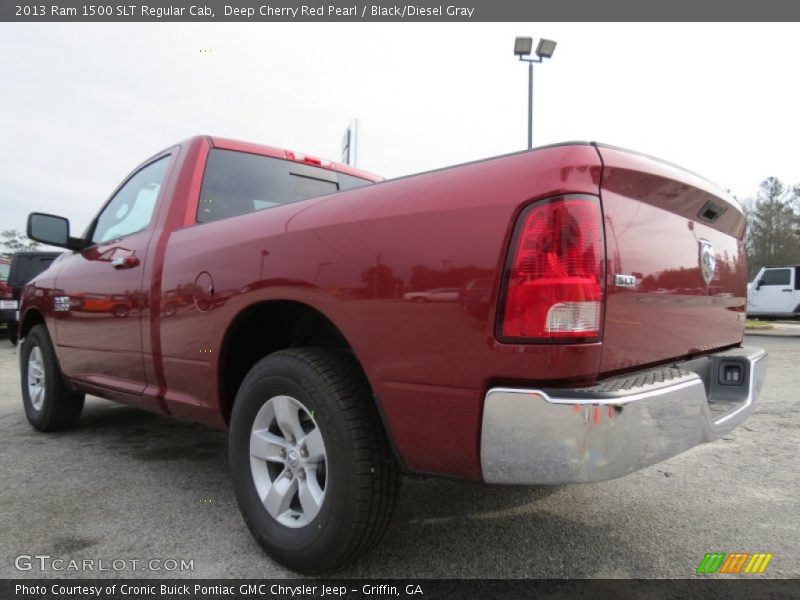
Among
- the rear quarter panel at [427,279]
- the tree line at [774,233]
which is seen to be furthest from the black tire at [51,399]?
the tree line at [774,233]

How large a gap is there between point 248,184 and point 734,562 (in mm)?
2948

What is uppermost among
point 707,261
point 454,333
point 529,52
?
point 529,52

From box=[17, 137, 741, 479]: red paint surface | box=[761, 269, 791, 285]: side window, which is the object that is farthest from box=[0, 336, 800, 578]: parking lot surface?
box=[761, 269, 791, 285]: side window

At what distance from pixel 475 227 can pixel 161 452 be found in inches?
118

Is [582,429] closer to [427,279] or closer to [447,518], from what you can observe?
[427,279]

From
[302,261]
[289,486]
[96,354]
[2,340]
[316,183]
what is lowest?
[2,340]

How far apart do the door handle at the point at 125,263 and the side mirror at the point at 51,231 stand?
2.73 feet

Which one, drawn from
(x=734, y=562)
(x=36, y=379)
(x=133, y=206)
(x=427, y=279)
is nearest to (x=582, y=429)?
(x=427, y=279)

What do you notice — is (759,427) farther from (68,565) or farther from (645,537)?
(68,565)

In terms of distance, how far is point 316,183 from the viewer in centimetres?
358

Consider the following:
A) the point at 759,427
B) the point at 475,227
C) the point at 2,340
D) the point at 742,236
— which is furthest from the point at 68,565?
the point at 2,340

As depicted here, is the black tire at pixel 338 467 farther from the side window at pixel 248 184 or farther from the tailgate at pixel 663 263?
the side window at pixel 248 184

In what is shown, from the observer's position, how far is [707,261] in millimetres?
2256

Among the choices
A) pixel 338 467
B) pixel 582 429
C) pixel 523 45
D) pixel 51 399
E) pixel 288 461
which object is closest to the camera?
pixel 582 429
